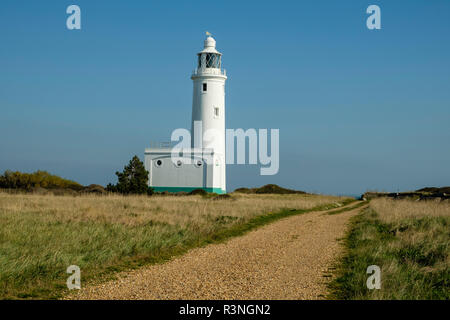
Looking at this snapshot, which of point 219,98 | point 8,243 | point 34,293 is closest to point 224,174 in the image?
point 219,98

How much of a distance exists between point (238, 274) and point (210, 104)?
32.6 metres

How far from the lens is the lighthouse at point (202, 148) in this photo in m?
39.8

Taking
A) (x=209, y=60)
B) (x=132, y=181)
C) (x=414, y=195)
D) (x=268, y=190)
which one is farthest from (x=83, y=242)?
(x=268, y=190)

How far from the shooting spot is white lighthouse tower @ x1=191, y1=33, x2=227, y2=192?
40000 mm

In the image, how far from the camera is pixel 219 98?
40.2 metres

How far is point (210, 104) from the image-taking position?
131ft

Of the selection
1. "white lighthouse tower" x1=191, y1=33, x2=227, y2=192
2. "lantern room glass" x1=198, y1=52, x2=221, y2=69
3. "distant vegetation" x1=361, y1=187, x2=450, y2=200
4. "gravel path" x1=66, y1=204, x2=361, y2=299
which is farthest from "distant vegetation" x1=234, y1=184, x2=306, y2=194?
"gravel path" x1=66, y1=204, x2=361, y2=299

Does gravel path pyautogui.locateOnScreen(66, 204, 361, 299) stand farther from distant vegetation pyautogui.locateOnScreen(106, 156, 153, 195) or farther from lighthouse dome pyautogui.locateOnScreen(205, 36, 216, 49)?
lighthouse dome pyautogui.locateOnScreen(205, 36, 216, 49)

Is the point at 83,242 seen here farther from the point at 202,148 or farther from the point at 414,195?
the point at 414,195

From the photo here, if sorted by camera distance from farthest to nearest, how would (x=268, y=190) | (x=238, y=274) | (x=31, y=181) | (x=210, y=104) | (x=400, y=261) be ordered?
1. (x=268, y=190)
2. (x=210, y=104)
3. (x=31, y=181)
4. (x=400, y=261)
5. (x=238, y=274)

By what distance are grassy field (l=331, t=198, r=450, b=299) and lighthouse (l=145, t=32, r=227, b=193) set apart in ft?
85.2
